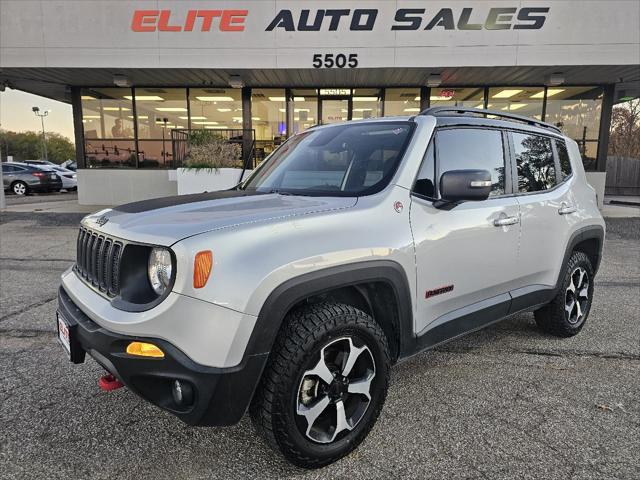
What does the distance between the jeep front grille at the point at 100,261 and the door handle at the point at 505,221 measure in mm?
2281

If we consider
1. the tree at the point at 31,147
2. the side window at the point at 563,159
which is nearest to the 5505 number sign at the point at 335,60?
the side window at the point at 563,159

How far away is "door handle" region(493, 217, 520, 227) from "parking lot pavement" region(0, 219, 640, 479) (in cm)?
111

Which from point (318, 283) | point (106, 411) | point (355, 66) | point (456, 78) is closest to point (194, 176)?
point (355, 66)

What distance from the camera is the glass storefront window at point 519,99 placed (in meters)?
14.1

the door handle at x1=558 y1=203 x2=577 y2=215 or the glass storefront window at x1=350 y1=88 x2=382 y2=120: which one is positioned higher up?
the glass storefront window at x1=350 y1=88 x2=382 y2=120

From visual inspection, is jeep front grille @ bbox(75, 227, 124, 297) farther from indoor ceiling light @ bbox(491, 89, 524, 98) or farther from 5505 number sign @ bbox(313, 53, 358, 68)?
indoor ceiling light @ bbox(491, 89, 524, 98)

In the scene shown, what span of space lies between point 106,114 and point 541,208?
14.9m

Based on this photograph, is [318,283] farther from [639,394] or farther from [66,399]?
[639,394]

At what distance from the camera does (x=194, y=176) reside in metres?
11.0

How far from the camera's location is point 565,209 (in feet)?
12.0

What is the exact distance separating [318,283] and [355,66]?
10.5 meters

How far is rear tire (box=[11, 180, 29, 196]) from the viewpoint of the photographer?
21281 millimetres

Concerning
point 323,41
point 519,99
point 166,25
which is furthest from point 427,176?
point 519,99

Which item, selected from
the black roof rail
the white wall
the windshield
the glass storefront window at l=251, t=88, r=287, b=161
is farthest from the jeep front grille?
the glass storefront window at l=251, t=88, r=287, b=161
